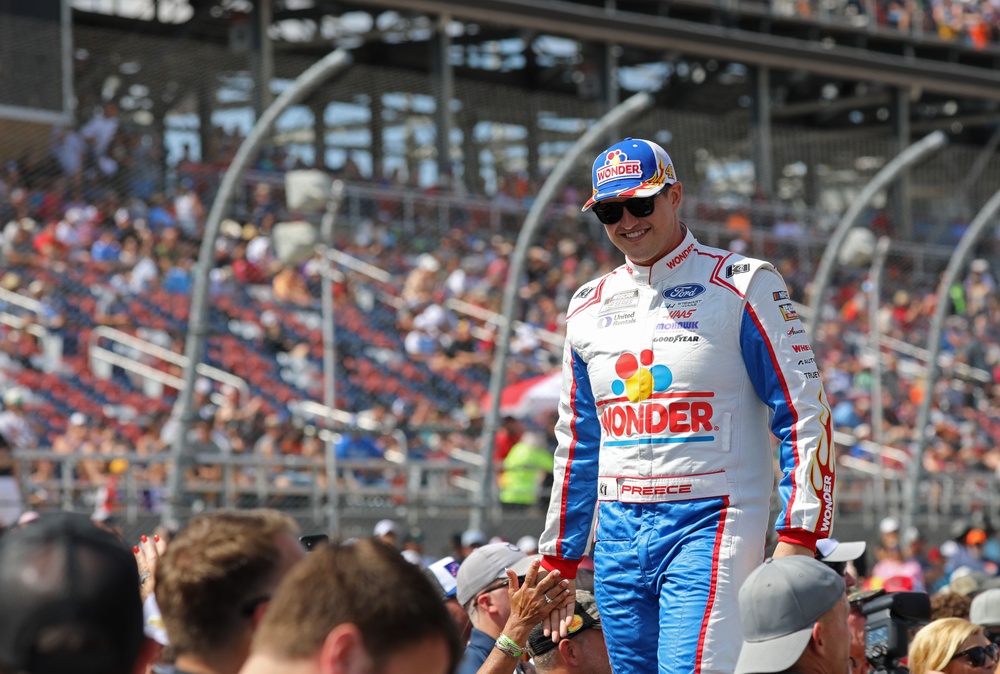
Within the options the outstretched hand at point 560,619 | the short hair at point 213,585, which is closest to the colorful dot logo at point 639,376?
the outstretched hand at point 560,619

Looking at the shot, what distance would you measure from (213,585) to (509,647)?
185cm

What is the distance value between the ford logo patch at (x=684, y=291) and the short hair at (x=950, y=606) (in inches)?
97.2

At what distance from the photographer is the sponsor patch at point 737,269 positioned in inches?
176

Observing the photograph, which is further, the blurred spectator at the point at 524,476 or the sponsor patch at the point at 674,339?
the blurred spectator at the point at 524,476

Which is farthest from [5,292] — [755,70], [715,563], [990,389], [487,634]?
[755,70]

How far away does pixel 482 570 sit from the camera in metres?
5.02

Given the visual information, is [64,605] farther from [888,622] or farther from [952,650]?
[888,622]

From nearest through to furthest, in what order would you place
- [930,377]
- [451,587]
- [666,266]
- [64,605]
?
[64,605], [666,266], [451,587], [930,377]

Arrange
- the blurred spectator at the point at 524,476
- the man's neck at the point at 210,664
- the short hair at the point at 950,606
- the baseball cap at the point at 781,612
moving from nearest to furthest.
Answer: the man's neck at the point at 210,664 < the baseball cap at the point at 781,612 < the short hair at the point at 950,606 < the blurred spectator at the point at 524,476

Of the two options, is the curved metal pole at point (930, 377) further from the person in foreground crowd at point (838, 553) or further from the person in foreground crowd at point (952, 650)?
the person in foreground crowd at point (952, 650)

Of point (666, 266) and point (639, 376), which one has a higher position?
point (666, 266)

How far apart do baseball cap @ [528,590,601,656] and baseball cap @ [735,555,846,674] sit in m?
1.52

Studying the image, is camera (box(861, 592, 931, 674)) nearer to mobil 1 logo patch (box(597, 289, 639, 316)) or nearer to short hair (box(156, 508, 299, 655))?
mobil 1 logo patch (box(597, 289, 639, 316))

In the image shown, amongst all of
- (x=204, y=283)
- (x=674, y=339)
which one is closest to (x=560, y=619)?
(x=674, y=339)
